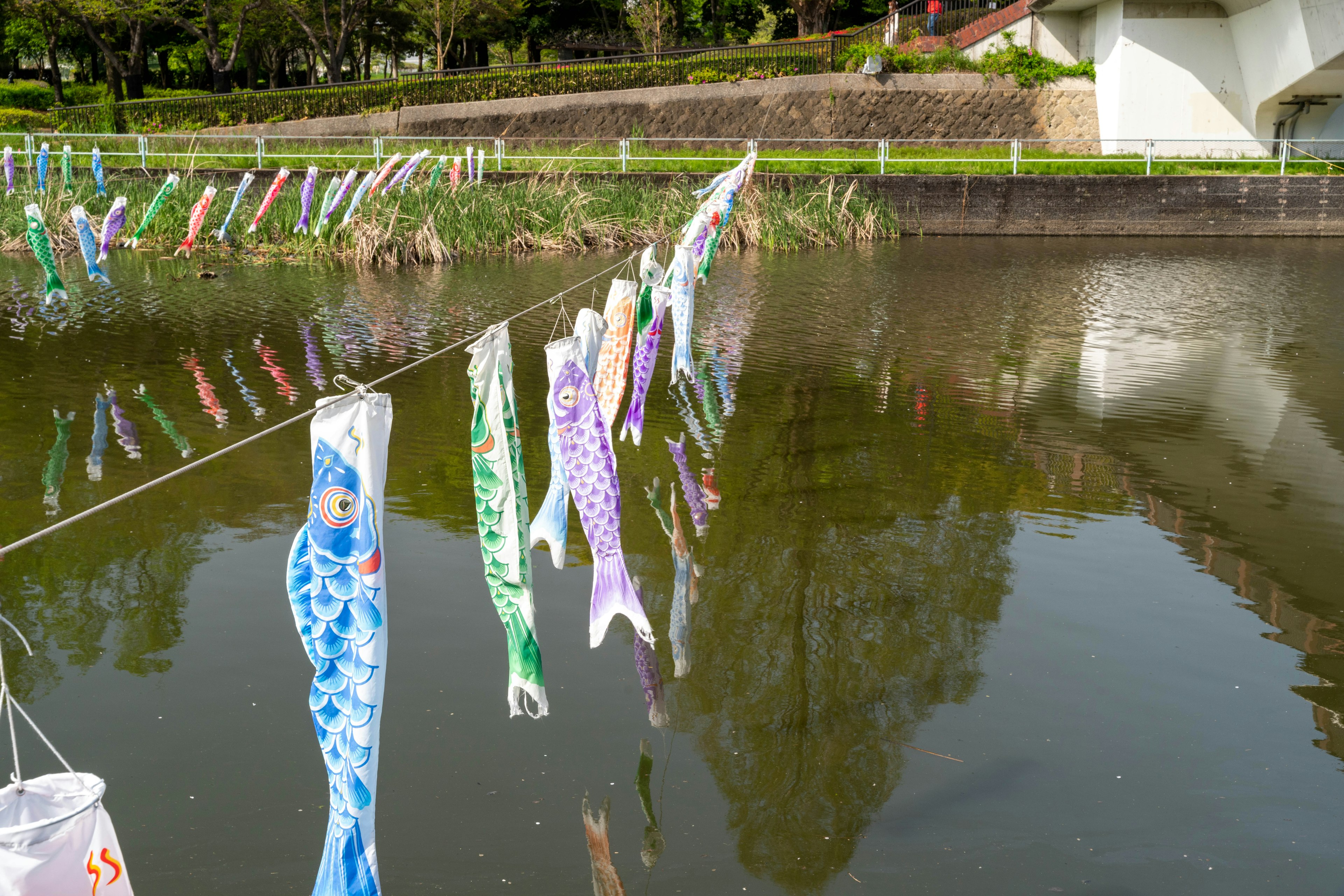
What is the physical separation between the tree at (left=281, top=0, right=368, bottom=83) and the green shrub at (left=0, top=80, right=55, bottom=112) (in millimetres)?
8702

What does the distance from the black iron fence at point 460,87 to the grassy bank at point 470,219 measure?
27.7 feet

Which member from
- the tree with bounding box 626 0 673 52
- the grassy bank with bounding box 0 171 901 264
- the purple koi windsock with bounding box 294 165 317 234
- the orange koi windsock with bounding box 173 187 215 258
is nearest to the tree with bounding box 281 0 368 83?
the tree with bounding box 626 0 673 52

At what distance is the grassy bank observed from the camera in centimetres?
1533

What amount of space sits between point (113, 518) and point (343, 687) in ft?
12.1

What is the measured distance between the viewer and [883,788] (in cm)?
348

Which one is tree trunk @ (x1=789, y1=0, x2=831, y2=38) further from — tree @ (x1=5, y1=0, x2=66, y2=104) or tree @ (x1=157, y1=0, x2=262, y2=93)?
tree @ (x1=5, y1=0, x2=66, y2=104)

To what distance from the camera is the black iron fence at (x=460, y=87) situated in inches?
1016

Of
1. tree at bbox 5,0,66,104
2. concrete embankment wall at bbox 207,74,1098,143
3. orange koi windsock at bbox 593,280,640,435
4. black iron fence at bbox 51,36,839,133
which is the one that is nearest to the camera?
orange koi windsock at bbox 593,280,640,435

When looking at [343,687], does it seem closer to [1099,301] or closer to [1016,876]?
[1016,876]

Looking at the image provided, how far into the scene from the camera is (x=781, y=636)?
14.6ft

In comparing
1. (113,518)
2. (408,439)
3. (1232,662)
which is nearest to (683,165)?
(408,439)

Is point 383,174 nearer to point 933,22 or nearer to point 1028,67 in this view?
point 1028,67

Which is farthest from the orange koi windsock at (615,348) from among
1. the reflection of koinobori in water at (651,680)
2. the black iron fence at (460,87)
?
the black iron fence at (460,87)

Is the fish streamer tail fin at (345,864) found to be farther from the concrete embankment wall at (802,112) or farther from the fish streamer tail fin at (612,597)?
the concrete embankment wall at (802,112)
